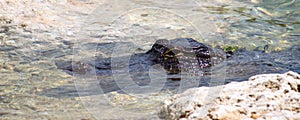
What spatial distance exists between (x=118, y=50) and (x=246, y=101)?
3483 mm

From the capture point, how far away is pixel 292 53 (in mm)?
6797

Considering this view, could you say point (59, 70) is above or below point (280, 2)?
below

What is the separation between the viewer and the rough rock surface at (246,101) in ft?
Answer: 10.8

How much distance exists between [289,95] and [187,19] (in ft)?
18.0

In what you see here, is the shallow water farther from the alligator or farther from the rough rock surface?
the rough rock surface

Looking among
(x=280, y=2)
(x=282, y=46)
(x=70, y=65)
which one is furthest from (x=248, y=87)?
(x=280, y=2)

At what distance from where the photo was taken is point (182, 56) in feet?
18.7

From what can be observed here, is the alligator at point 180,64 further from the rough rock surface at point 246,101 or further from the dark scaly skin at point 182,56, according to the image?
the rough rock surface at point 246,101

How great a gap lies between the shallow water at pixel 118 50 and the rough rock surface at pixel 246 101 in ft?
1.91

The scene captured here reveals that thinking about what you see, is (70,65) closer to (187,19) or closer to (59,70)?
(59,70)

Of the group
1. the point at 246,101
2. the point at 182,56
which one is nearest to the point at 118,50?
the point at 182,56

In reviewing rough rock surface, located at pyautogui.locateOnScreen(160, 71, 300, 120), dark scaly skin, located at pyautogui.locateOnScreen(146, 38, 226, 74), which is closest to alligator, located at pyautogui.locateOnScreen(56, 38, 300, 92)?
dark scaly skin, located at pyautogui.locateOnScreen(146, 38, 226, 74)

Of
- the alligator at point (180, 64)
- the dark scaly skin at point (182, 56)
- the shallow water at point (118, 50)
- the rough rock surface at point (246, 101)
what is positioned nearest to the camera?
the rough rock surface at point (246, 101)

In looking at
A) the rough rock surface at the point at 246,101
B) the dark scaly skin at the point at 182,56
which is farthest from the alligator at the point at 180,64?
the rough rock surface at the point at 246,101
